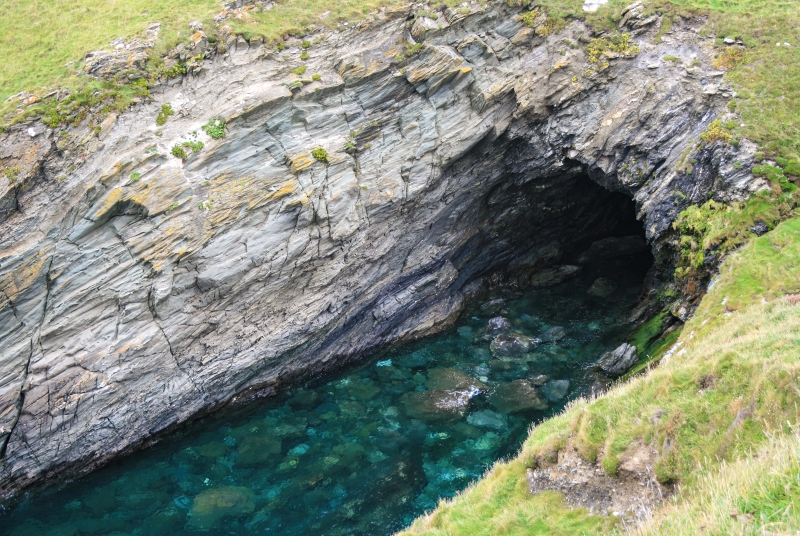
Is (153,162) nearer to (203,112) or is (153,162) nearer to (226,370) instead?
(203,112)

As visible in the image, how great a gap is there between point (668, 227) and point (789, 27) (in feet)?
38.4

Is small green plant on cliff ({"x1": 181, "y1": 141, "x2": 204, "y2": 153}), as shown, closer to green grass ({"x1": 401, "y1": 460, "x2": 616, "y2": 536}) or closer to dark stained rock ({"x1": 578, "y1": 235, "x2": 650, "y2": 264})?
green grass ({"x1": 401, "y1": 460, "x2": 616, "y2": 536})

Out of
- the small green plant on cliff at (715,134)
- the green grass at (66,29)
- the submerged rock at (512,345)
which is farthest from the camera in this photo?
the submerged rock at (512,345)

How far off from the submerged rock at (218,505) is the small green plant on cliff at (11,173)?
43.9 ft

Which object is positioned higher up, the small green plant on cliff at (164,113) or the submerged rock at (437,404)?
the small green plant on cliff at (164,113)

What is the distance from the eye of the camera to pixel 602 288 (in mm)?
31141

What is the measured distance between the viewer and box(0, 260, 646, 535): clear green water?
736 inches

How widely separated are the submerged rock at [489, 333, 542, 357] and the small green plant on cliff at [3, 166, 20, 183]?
21.2 m

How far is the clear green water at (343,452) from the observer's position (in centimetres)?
1870

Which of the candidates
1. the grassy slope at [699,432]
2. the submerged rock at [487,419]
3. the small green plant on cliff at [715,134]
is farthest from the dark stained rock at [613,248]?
the grassy slope at [699,432]

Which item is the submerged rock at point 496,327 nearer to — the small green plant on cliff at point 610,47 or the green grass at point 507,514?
the small green plant on cliff at point 610,47

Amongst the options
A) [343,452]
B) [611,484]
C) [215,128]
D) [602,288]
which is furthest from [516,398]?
[215,128]

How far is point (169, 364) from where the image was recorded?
861 inches

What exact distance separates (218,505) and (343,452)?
4.87 m
